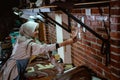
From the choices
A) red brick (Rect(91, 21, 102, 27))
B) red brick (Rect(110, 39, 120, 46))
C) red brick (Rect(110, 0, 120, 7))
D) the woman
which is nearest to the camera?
red brick (Rect(110, 0, 120, 7))

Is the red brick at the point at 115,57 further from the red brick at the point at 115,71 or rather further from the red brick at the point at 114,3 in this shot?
the red brick at the point at 114,3

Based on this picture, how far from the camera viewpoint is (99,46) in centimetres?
222

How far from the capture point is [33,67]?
373 cm

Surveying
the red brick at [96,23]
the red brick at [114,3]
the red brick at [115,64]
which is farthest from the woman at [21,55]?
the red brick at [114,3]

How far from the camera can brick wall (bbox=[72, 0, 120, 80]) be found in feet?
5.85

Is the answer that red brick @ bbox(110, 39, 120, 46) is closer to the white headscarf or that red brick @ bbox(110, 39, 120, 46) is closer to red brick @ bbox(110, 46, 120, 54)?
red brick @ bbox(110, 46, 120, 54)

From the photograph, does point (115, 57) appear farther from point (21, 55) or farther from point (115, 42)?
point (21, 55)

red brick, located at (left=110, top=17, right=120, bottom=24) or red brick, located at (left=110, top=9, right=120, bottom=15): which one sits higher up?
red brick, located at (left=110, top=9, right=120, bottom=15)

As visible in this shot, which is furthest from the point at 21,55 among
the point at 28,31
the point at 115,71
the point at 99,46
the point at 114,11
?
the point at 114,11

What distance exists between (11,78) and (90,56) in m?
1.55

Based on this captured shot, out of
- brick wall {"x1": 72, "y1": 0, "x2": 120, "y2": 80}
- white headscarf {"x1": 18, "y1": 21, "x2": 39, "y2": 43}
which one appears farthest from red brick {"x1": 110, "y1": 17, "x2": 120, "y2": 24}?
white headscarf {"x1": 18, "y1": 21, "x2": 39, "y2": 43}

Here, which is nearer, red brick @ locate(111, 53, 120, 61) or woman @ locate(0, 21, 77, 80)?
red brick @ locate(111, 53, 120, 61)

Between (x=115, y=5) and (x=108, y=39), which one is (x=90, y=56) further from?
(x=115, y=5)

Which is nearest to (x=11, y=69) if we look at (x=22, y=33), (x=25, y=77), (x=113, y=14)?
(x=25, y=77)
